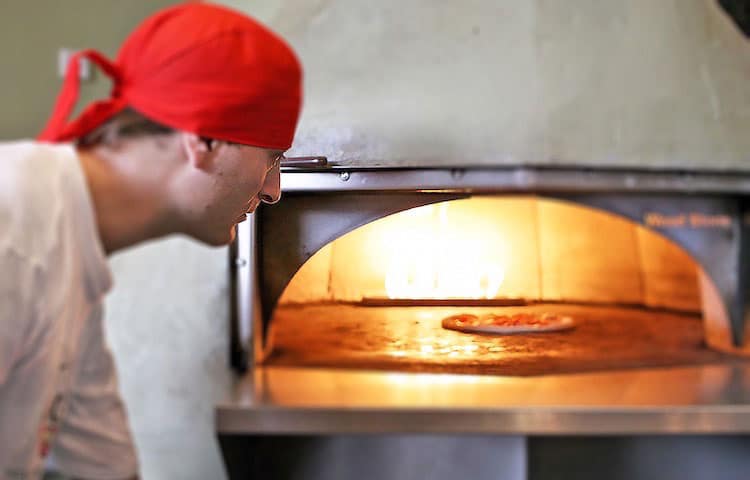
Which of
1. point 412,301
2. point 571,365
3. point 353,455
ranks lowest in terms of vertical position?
point 353,455

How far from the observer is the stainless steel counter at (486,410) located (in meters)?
1.05

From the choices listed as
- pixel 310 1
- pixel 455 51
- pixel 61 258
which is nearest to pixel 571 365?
pixel 455 51

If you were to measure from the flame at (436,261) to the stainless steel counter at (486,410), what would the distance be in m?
0.30

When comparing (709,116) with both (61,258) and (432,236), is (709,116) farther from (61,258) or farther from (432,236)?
(61,258)

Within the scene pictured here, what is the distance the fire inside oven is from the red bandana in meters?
0.65

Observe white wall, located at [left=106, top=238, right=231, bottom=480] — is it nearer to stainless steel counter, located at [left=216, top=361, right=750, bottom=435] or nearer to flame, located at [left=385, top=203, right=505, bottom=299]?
stainless steel counter, located at [left=216, top=361, right=750, bottom=435]

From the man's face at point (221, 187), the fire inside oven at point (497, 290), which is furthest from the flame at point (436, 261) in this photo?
the man's face at point (221, 187)

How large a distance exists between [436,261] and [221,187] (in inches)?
29.8

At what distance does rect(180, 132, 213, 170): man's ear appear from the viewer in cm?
63

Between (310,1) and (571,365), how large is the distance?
2.32 ft

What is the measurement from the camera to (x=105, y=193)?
59 centimetres

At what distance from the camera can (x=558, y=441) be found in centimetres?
123

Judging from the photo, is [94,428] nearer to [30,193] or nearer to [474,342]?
[30,193]

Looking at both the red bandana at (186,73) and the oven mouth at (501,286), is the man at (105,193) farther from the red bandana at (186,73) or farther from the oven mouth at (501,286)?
the oven mouth at (501,286)
